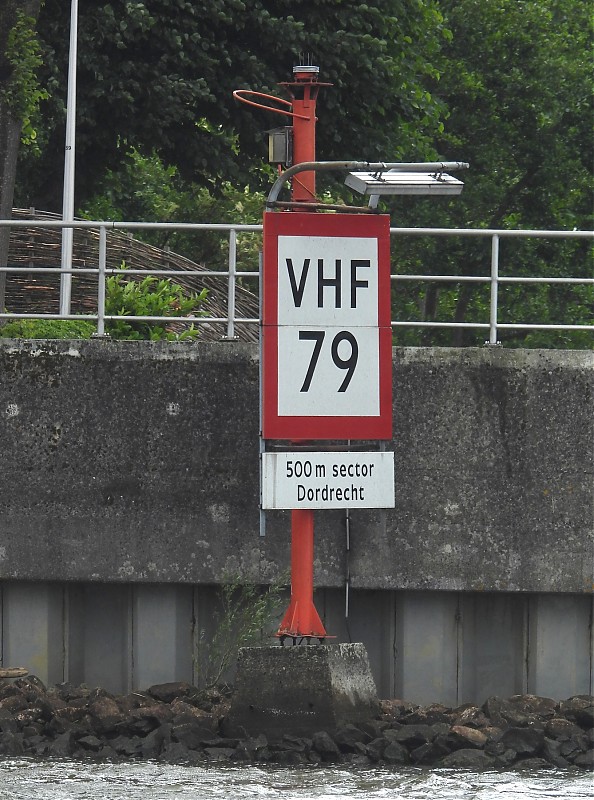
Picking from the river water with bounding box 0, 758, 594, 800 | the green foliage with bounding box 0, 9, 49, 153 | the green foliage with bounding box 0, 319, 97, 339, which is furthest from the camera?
the green foliage with bounding box 0, 9, 49, 153

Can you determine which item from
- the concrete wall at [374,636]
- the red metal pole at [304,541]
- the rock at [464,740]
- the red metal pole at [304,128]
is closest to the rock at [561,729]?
the rock at [464,740]

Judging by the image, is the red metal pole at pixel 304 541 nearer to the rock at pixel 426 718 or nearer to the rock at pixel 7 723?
the rock at pixel 426 718

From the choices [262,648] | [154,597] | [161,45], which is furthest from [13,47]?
[262,648]

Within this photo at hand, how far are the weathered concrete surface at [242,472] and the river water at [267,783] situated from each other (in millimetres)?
1986

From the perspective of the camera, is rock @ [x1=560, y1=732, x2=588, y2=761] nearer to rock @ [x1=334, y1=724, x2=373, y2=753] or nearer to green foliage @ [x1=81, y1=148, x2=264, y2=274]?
rock @ [x1=334, y1=724, x2=373, y2=753]

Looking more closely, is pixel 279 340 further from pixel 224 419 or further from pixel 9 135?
pixel 9 135

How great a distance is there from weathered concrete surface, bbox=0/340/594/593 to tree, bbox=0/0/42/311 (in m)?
5.19

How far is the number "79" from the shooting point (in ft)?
32.9

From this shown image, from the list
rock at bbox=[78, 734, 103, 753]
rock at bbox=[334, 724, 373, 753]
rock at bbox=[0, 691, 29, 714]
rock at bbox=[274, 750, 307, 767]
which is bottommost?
rock at bbox=[274, 750, 307, 767]

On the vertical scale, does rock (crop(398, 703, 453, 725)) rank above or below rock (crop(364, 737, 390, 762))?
above

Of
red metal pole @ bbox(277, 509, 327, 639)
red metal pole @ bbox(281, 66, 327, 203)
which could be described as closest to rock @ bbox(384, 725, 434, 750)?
red metal pole @ bbox(277, 509, 327, 639)

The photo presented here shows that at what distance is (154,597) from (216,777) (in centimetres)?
238

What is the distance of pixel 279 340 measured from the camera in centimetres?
1001

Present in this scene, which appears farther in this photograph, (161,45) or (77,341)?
(161,45)
